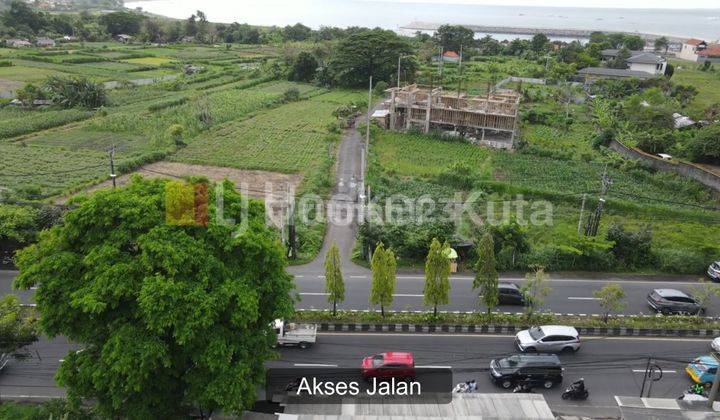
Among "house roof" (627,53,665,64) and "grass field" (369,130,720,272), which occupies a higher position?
"house roof" (627,53,665,64)

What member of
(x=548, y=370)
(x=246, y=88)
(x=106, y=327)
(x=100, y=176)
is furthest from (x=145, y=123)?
(x=548, y=370)

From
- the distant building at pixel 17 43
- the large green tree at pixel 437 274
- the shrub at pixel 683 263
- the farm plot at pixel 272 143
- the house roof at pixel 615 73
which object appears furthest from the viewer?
the distant building at pixel 17 43

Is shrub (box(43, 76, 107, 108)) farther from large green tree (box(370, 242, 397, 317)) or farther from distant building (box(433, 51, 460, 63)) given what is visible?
distant building (box(433, 51, 460, 63))

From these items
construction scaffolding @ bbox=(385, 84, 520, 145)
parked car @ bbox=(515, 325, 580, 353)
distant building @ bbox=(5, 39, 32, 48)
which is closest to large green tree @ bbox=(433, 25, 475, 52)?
construction scaffolding @ bbox=(385, 84, 520, 145)

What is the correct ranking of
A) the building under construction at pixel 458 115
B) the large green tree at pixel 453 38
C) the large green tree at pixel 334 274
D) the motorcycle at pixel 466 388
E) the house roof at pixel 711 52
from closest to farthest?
the motorcycle at pixel 466 388, the large green tree at pixel 334 274, the building under construction at pixel 458 115, the large green tree at pixel 453 38, the house roof at pixel 711 52

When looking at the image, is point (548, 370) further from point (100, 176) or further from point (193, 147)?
point (193, 147)

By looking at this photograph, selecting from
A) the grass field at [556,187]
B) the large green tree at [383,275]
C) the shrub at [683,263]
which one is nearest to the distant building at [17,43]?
the grass field at [556,187]

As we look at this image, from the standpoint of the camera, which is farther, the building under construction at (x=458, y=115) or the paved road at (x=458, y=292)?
the building under construction at (x=458, y=115)

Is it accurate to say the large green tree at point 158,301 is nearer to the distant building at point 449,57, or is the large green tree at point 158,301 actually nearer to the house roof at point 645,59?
the distant building at point 449,57
